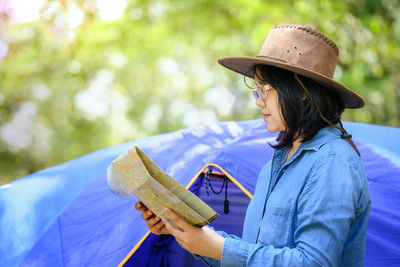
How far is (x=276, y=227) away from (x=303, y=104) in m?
0.28

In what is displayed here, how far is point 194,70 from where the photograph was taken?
8078 mm

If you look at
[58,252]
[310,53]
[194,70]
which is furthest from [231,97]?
[310,53]

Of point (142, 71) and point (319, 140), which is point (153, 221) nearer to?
point (319, 140)

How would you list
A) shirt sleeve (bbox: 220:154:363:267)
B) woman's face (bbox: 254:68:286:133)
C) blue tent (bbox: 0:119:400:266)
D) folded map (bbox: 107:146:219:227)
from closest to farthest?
shirt sleeve (bbox: 220:154:363:267) → folded map (bbox: 107:146:219:227) → woman's face (bbox: 254:68:286:133) → blue tent (bbox: 0:119:400:266)

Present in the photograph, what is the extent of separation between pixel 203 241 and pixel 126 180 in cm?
21

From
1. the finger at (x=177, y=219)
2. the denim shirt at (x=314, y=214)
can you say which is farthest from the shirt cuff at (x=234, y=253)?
the finger at (x=177, y=219)

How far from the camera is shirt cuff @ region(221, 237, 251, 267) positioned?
34.8 inches

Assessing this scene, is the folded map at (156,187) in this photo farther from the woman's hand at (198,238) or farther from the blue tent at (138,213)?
the blue tent at (138,213)

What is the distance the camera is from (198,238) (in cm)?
93

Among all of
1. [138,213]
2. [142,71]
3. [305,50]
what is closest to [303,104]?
[305,50]

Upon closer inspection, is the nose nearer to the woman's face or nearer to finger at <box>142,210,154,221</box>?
the woman's face

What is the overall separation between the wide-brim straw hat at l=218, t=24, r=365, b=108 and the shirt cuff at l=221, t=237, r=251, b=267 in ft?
1.32

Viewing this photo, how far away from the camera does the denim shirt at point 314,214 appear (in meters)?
0.84

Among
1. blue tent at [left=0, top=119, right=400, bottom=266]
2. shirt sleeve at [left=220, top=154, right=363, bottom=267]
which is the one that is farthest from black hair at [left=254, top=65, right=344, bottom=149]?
blue tent at [left=0, top=119, right=400, bottom=266]
